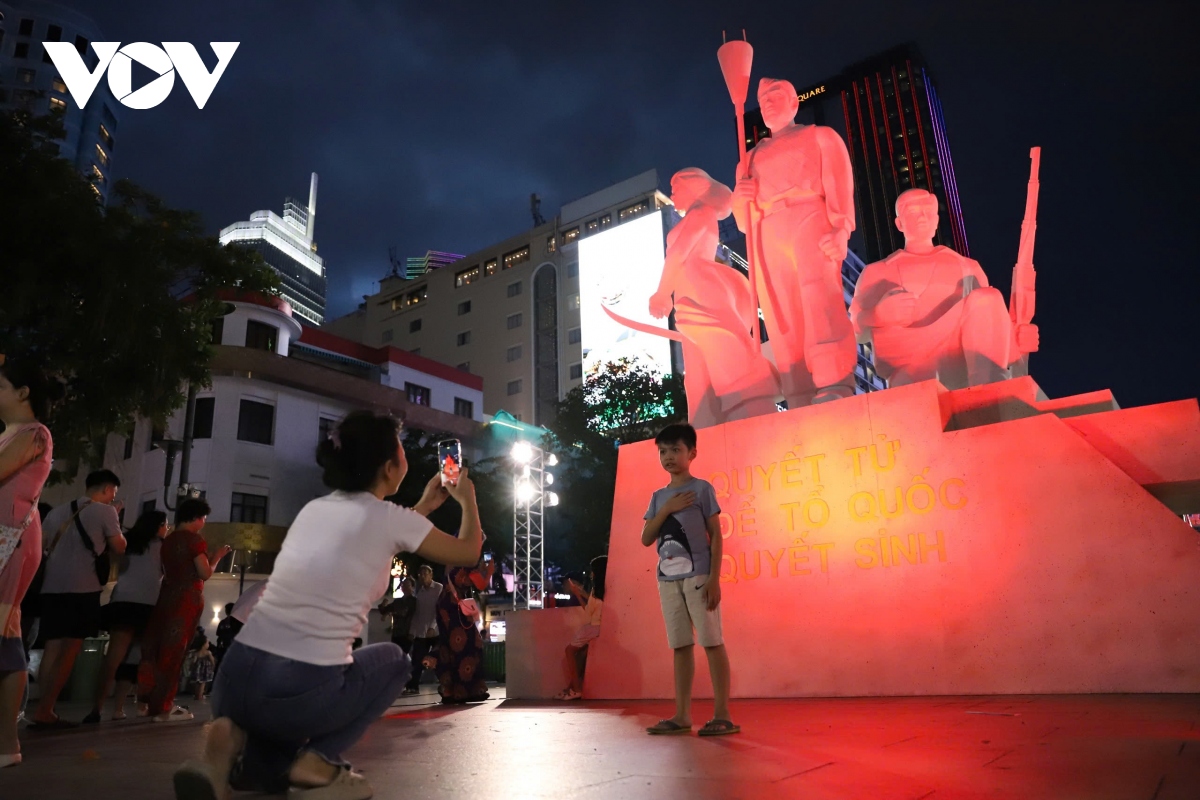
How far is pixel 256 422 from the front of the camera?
22.7 metres

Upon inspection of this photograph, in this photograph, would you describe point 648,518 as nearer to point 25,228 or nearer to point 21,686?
point 21,686

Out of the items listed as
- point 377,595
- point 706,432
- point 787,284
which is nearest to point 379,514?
point 377,595

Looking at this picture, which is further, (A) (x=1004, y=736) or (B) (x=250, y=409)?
(B) (x=250, y=409)

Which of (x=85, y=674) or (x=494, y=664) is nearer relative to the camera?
(x=85, y=674)

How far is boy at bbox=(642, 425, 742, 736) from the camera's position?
3.50 m

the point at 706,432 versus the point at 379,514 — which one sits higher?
the point at 706,432

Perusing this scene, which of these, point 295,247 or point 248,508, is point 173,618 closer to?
point 248,508

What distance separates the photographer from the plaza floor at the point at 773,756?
2.12 m

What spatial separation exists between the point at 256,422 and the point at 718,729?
2177cm

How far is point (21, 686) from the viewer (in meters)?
2.95

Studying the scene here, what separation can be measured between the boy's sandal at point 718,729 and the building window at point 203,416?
2135cm

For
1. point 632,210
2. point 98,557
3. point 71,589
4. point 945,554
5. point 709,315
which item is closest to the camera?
point 71,589

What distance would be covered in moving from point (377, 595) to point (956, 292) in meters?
5.31

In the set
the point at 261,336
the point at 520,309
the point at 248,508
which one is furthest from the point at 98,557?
the point at 520,309
